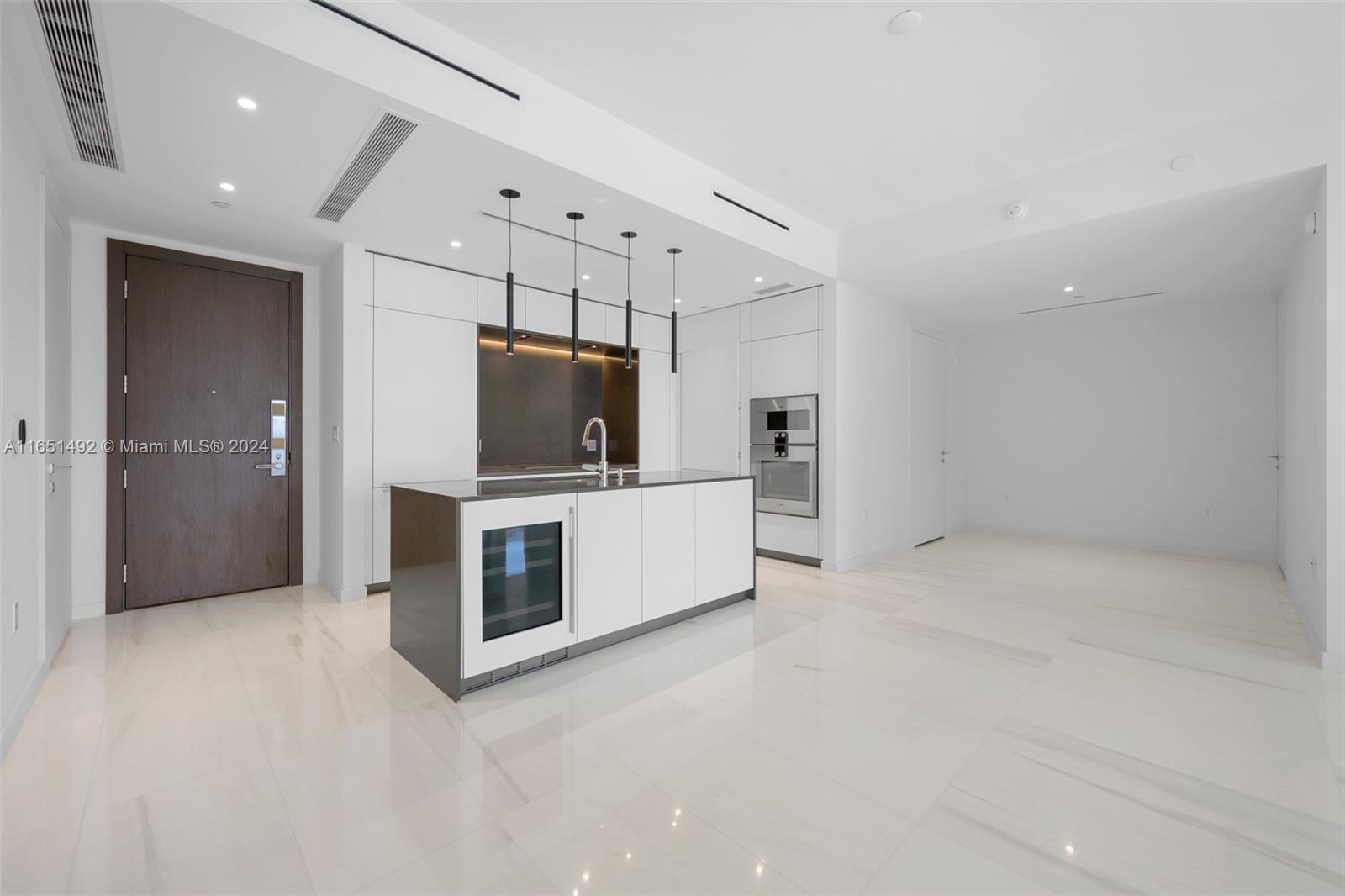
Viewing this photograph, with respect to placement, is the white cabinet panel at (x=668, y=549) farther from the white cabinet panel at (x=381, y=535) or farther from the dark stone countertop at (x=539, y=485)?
the white cabinet panel at (x=381, y=535)

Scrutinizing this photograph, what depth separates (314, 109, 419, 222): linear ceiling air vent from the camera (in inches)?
103

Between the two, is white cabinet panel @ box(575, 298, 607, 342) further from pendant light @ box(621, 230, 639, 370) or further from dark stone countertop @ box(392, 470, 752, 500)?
dark stone countertop @ box(392, 470, 752, 500)

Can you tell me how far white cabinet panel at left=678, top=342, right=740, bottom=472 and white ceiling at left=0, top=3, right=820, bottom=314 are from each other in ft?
4.14

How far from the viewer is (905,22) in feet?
8.16

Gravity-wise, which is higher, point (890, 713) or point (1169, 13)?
point (1169, 13)

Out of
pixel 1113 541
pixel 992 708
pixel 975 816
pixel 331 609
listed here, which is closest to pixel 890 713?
pixel 992 708

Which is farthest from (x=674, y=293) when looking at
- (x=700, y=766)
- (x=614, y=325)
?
(x=700, y=766)

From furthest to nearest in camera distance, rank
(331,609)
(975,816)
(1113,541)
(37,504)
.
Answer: (1113,541), (331,609), (37,504), (975,816)

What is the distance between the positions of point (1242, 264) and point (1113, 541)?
3236mm

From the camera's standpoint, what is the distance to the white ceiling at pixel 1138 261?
3.47 metres

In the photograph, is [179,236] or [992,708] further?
[179,236]

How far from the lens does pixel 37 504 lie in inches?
110

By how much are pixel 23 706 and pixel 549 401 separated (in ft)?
12.5

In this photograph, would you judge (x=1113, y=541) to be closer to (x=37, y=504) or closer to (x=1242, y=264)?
(x=1242, y=264)
